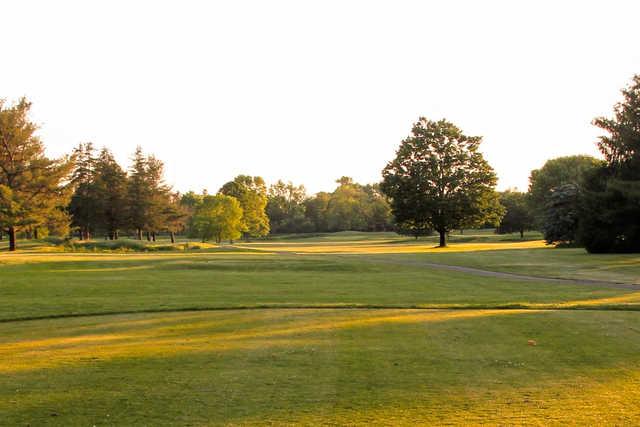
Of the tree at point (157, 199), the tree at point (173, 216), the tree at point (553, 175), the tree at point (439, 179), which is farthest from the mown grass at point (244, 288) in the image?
the tree at point (553, 175)

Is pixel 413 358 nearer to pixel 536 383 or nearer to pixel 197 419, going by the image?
pixel 536 383

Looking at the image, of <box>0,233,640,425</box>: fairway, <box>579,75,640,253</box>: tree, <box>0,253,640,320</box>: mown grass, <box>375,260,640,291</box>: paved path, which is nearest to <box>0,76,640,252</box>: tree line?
<box>579,75,640,253</box>: tree

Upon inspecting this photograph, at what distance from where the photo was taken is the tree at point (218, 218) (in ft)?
276

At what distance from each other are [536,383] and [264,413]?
374cm

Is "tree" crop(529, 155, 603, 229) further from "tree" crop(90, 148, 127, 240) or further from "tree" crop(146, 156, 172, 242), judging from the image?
"tree" crop(90, 148, 127, 240)

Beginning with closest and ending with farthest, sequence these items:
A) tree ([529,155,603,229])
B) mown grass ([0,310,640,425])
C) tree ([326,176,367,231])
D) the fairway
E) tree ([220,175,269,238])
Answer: mown grass ([0,310,640,425])
the fairway
tree ([529,155,603,229])
tree ([220,175,269,238])
tree ([326,176,367,231])

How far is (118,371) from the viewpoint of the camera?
8297 millimetres

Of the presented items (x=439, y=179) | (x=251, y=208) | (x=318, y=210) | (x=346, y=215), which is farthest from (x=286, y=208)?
(x=439, y=179)

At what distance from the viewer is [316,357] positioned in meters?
9.06

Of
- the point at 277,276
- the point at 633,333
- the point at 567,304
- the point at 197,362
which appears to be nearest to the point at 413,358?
the point at 197,362

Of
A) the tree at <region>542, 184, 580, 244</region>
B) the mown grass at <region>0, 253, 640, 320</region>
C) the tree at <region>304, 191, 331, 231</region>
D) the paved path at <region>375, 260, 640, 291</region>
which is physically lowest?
the paved path at <region>375, 260, 640, 291</region>

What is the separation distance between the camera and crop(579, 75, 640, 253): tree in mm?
43562

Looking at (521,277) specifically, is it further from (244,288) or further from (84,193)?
(84,193)

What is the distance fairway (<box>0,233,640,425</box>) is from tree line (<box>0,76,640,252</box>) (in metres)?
28.5
